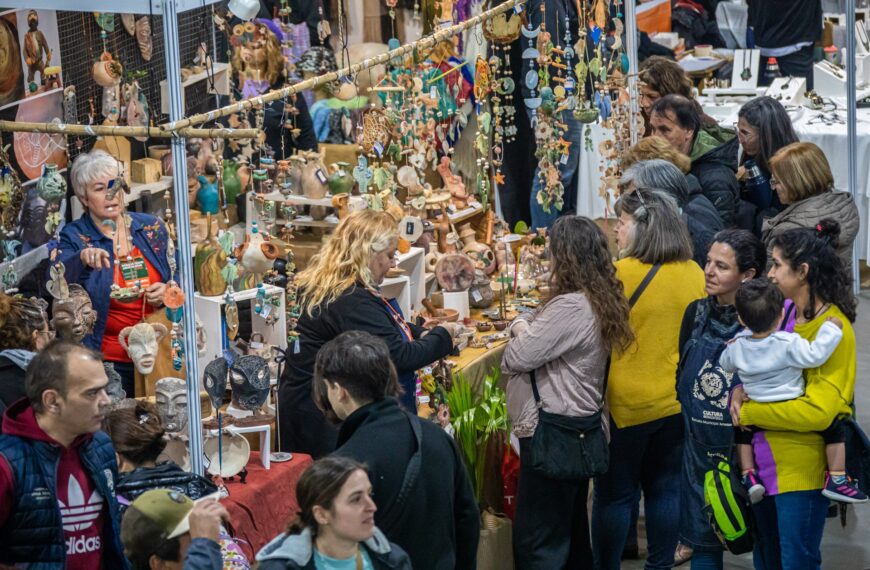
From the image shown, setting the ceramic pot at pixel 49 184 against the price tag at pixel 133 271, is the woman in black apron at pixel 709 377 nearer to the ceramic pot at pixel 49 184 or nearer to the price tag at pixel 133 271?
the price tag at pixel 133 271

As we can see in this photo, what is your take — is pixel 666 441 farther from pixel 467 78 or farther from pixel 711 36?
pixel 711 36

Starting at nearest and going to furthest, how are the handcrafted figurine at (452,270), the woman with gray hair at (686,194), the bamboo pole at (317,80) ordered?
the bamboo pole at (317,80) < the woman with gray hair at (686,194) < the handcrafted figurine at (452,270)

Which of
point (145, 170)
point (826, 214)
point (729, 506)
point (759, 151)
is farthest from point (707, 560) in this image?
point (145, 170)

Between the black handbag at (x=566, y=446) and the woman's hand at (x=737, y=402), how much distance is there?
446 mm

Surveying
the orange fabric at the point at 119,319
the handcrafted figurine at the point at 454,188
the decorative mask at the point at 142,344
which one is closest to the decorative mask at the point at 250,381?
the decorative mask at the point at 142,344

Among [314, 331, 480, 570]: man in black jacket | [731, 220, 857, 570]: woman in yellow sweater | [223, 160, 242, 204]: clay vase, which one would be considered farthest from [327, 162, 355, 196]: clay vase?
[314, 331, 480, 570]: man in black jacket

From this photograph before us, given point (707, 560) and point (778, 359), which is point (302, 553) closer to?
point (778, 359)

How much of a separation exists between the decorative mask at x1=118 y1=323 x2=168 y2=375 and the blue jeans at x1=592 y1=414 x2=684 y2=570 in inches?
58.2

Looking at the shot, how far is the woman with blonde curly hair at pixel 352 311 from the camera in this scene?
12.9ft

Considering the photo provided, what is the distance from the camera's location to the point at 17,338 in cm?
358

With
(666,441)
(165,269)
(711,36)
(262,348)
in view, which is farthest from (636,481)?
(711,36)

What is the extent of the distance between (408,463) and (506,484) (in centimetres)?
181

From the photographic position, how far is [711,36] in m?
11.2

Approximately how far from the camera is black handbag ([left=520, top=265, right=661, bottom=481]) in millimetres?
4023
